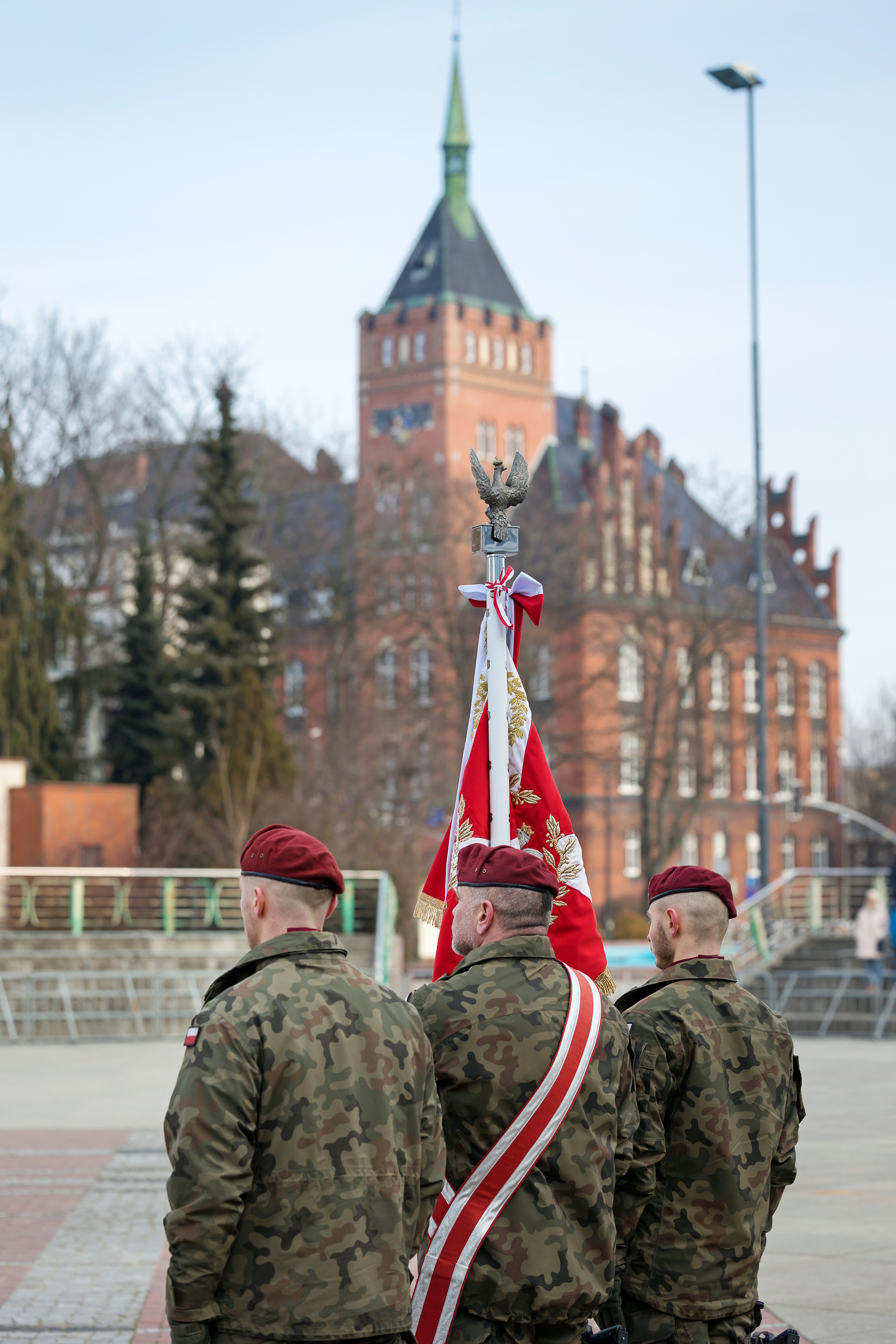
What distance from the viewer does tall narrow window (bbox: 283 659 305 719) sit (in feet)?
185

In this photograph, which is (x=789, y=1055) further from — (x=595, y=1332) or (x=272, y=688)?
(x=272, y=688)

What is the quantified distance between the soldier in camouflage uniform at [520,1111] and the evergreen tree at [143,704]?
35.9 metres

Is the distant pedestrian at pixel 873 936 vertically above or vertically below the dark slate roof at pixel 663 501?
below

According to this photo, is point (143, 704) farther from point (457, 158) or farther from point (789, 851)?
point (457, 158)

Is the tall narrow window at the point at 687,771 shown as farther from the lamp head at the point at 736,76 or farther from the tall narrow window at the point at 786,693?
the lamp head at the point at 736,76

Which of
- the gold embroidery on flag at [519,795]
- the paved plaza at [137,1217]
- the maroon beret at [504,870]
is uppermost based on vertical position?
the gold embroidery on flag at [519,795]

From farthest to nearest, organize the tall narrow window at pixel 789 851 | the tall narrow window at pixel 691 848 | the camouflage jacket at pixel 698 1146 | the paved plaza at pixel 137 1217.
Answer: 1. the tall narrow window at pixel 789 851
2. the tall narrow window at pixel 691 848
3. the paved plaza at pixel 137 1217
4. the camouflage jacket at pixel 698 1146

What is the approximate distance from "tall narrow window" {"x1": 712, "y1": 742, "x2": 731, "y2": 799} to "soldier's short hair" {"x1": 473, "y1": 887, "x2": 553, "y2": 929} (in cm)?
4720

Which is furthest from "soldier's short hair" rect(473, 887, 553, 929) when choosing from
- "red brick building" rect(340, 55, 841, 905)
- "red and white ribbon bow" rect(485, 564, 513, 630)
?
"red brick building" rect(340, 55, 841, 905)

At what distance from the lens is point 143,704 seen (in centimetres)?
4097

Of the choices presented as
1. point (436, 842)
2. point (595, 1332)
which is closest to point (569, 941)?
point (595, 1332)

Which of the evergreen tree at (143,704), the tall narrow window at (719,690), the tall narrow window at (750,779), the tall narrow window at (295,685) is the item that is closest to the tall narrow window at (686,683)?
the tall narrow window at (719,690)

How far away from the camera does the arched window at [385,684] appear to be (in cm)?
5475

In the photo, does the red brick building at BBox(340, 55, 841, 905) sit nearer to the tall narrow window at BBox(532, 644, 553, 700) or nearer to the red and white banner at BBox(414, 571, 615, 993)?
the tall narrow window at BBox(532, 644, 553, 700)
